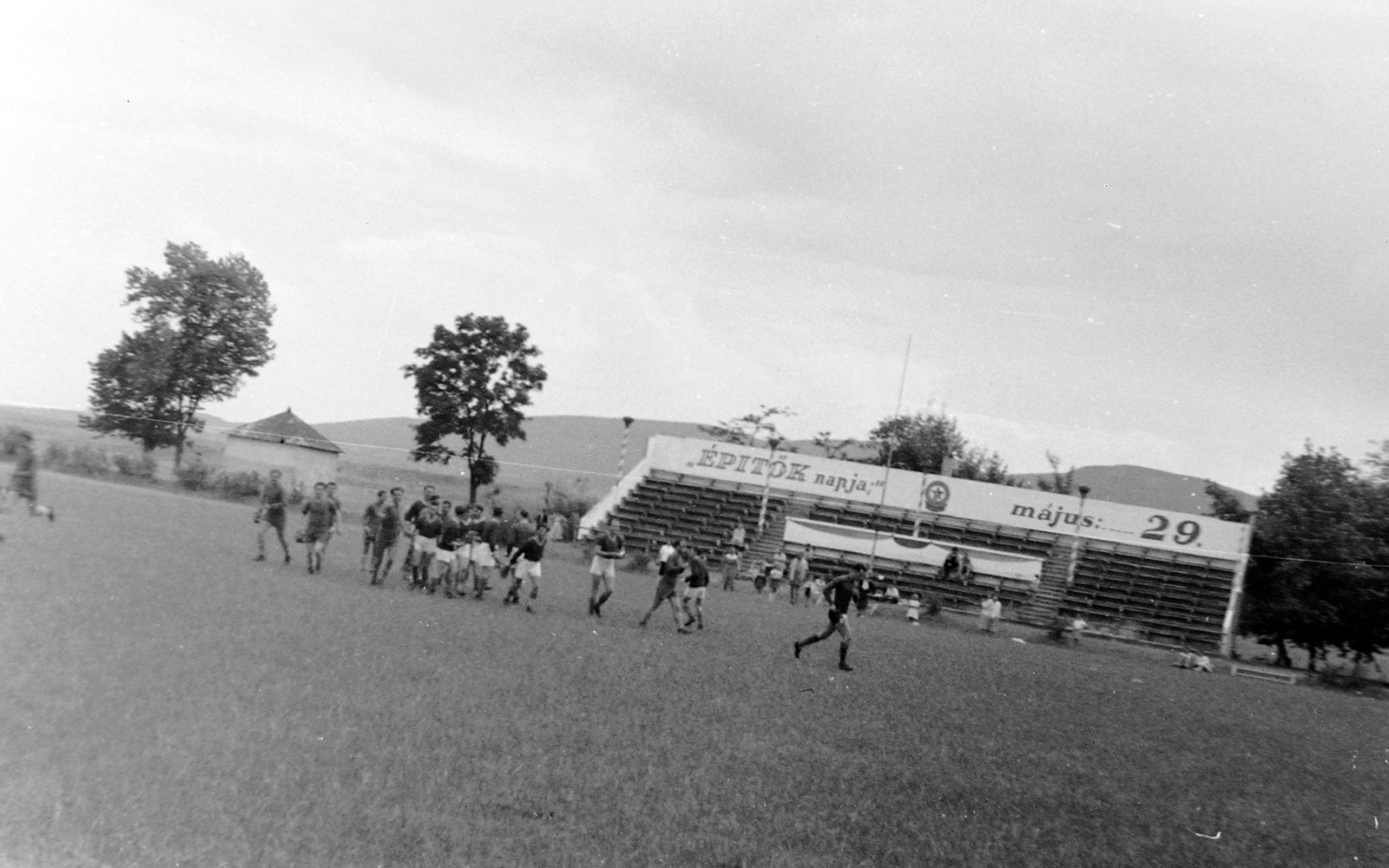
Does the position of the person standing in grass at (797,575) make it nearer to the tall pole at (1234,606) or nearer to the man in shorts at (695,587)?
the tall pole at (1234,606)

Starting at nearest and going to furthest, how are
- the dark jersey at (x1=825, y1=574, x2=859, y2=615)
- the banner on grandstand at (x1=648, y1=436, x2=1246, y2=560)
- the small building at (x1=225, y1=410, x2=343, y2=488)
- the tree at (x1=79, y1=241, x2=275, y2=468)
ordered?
the tree at (x1=79, y1=241, x2=275, y2=468)
the dark jersey at (x1=825, y1=574, x2=859, y2=615)
the small building at (x1=225, y1=410, x2=343, y2=488)
the banner on grandstand at (x1=648, y1=436, x2=1246, y2=560)

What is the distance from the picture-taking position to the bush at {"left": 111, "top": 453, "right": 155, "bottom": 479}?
57.8ft

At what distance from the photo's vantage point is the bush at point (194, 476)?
70.6ft


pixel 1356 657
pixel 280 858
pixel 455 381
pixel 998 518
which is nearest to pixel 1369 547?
pixel 1356 657

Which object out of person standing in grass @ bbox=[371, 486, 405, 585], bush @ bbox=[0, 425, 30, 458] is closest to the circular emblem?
person standing in grass @ bbox=[371, 486, 405, 585]

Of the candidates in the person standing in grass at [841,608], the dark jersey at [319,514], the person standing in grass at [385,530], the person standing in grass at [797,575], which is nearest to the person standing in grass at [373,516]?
the person standing in grass at [385,530]

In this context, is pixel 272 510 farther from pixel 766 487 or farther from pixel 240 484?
pixel 766 487

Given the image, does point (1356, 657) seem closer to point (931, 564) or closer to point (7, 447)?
point (931, 564)

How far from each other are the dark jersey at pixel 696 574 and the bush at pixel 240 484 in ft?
34.5

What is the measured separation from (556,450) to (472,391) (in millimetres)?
16488

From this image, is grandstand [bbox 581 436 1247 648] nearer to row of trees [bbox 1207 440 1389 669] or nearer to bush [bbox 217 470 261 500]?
row of trees [bbox 1207 440 1389 669]

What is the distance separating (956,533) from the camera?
46.4 metres

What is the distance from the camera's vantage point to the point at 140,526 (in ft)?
69.1

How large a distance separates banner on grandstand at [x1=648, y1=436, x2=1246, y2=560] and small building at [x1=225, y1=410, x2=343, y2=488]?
72.3 feet
